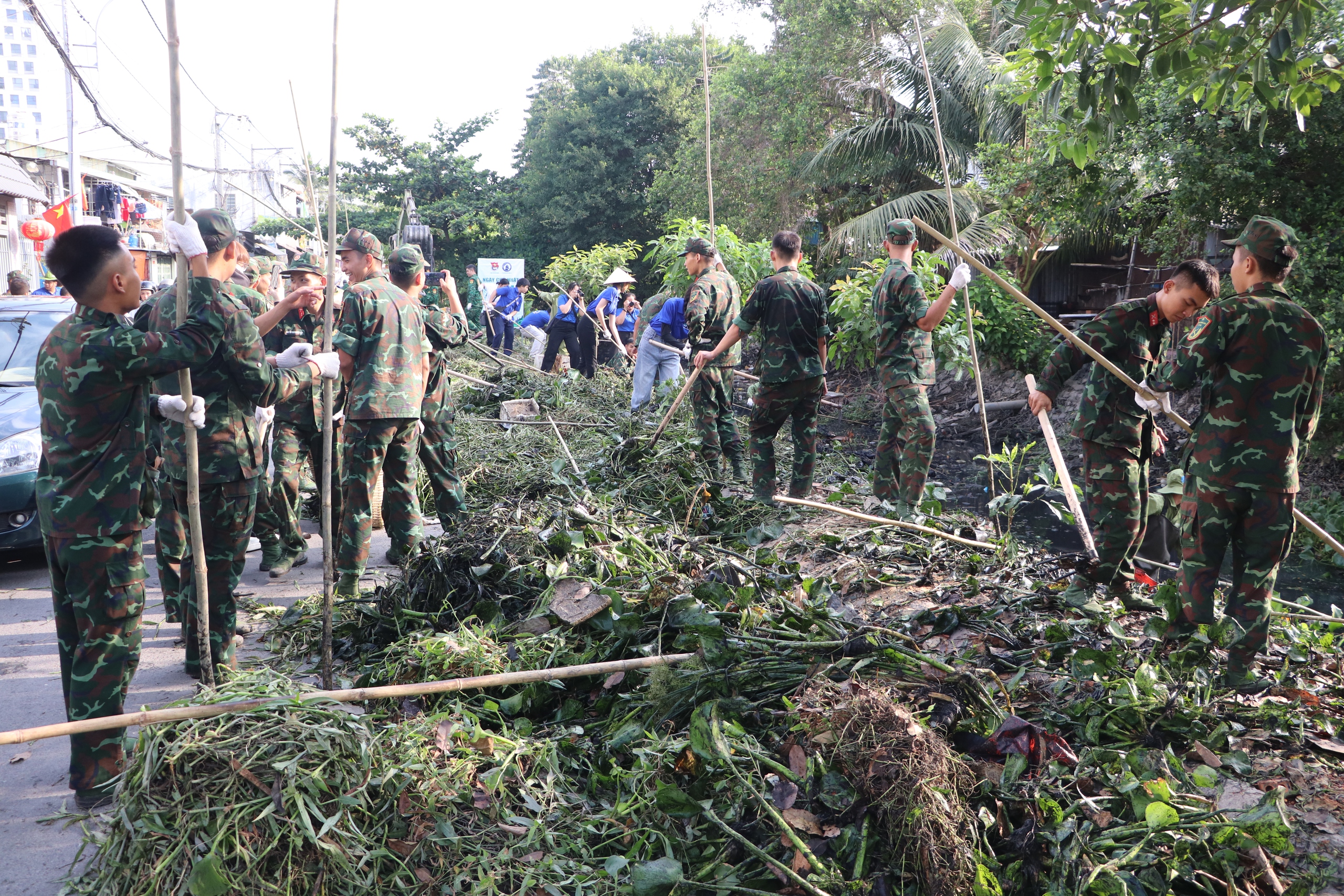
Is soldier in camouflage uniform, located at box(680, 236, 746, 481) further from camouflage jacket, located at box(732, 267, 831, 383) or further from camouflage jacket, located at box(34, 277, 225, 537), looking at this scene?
camouflage jacket, located at box(34, 277, 225, 537)

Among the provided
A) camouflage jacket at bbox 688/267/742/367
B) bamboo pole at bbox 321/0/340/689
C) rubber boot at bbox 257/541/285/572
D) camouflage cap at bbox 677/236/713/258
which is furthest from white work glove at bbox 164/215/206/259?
camouflage cap at bbox 677/236/713/258

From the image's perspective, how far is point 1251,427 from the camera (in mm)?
3754

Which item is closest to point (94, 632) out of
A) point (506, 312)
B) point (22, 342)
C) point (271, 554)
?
point (271, 554)

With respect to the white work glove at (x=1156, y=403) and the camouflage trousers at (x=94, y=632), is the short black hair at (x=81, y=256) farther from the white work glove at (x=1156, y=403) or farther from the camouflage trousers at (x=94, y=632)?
the white work glove at (x=1156, y=403)

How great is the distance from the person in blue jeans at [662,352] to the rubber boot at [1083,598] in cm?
657

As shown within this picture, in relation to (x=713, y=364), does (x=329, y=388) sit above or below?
below

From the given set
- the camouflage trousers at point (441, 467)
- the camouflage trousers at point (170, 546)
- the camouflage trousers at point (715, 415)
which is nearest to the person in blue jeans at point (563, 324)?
the camouflage trousers at point (715, 415)

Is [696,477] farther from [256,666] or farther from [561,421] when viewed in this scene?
[256,666]

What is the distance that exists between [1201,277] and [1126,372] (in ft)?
1.95

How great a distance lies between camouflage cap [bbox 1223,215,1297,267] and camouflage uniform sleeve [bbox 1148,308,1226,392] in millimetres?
280

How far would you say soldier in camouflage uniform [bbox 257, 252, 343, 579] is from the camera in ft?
19.6

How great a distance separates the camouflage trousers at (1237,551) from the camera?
3.70 meters

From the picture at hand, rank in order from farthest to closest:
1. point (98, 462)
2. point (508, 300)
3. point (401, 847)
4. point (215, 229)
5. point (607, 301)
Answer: point (508, 300)
point (607, 301)
point (215, 229)
point (98, 462)
point (401, 847)

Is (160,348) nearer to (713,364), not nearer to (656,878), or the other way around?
(656,878)
